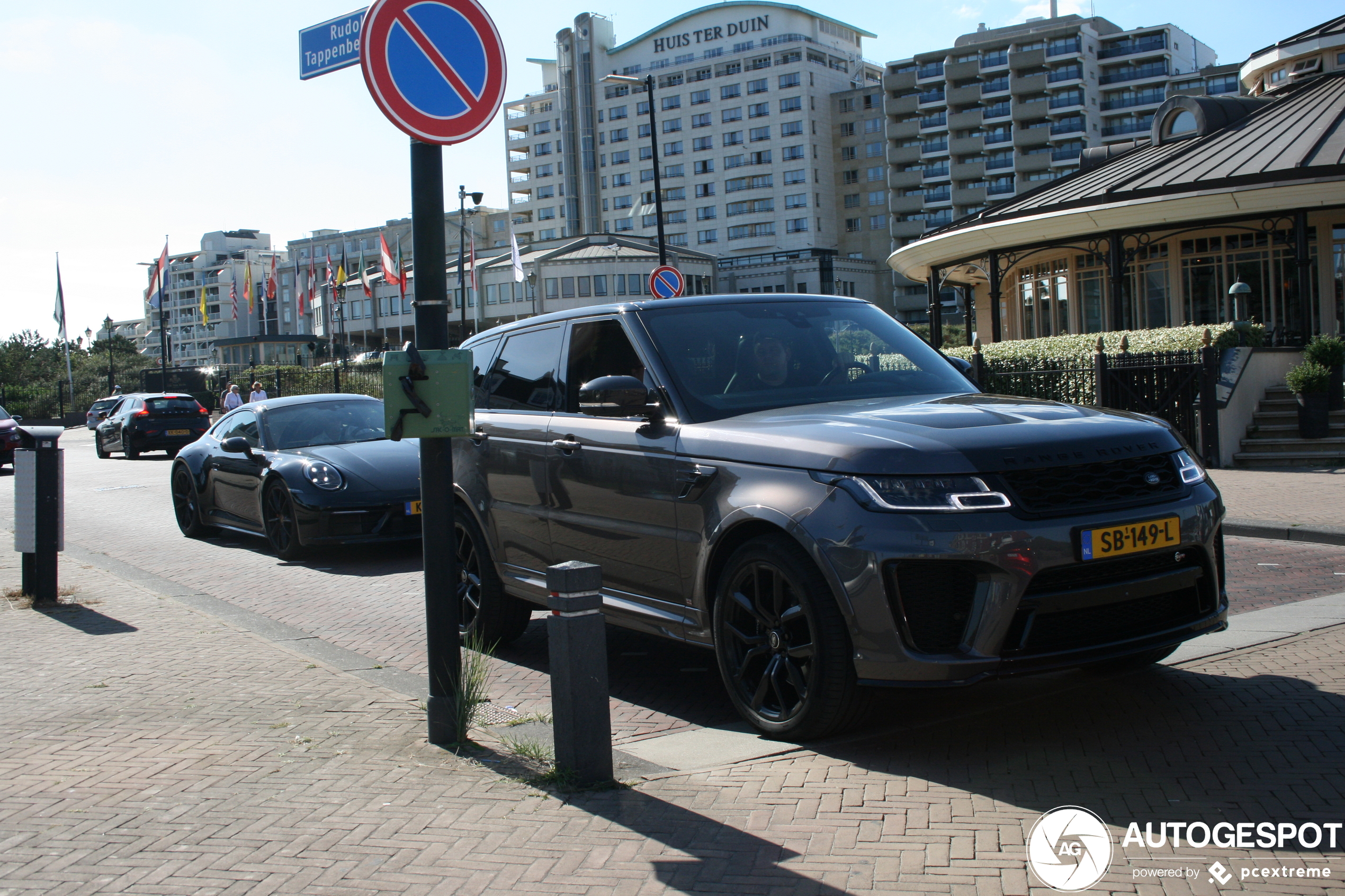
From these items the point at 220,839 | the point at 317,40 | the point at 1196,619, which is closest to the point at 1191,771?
the point at 1196,619

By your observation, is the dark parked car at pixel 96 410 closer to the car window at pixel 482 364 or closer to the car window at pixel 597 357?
the car window at pixel 482 364

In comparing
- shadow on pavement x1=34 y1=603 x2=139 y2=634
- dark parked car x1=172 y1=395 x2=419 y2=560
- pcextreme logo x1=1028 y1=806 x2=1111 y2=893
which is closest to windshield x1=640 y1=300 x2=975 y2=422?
pcextreme logo x1=1028 y1=806 x2=1111 y2=893

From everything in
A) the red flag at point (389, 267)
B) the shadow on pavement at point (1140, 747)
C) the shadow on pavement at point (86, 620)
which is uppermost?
the red flag at point (389, 267)

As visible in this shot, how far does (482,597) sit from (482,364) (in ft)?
4.55

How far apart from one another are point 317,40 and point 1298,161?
2047 centimetres

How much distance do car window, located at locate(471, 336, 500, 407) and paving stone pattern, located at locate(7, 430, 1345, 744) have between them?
1.48m

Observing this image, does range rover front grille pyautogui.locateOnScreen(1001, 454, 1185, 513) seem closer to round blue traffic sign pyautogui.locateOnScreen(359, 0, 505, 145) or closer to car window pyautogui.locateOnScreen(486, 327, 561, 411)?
round blue traffic sign pyautogui.locateOnScreen(359, 0, 505, 145)

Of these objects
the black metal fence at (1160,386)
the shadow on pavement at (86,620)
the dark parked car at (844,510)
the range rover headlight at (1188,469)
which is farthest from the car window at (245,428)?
the black metal fence at (1160,386)

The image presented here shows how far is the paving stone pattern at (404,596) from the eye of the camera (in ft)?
18.0

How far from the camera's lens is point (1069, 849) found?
11.1ft

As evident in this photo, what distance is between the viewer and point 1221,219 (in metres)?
22.3

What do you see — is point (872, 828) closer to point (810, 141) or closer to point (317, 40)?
point (317, 40)

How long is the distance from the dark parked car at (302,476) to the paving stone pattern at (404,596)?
1.02 ft

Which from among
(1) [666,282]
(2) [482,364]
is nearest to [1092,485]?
→ (2) [482,364]
